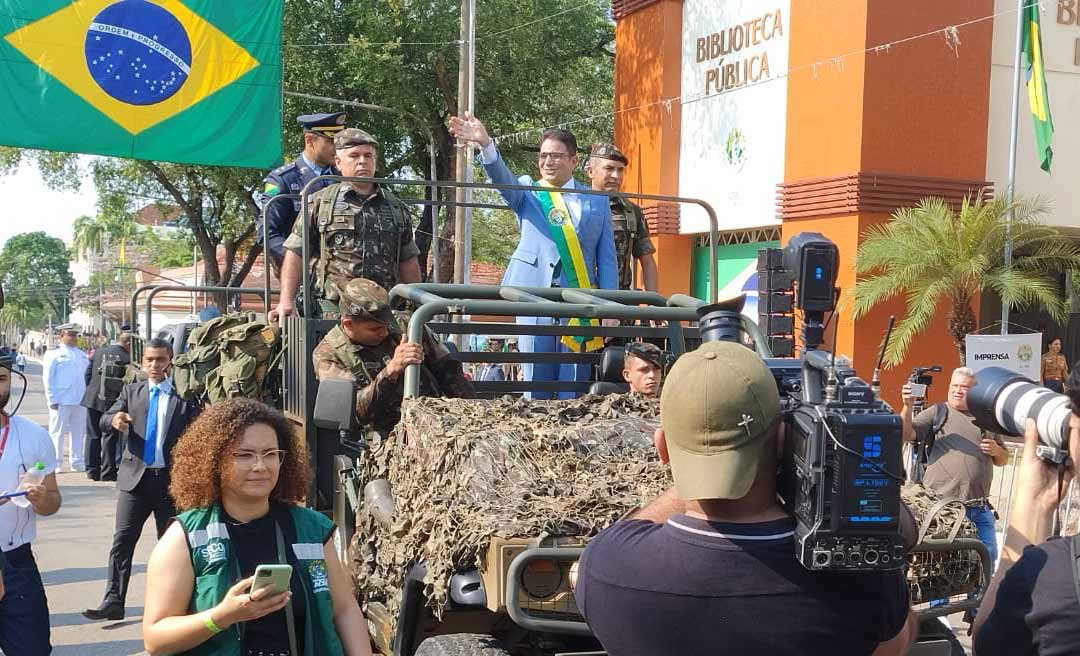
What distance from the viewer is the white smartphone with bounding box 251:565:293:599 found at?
261cm

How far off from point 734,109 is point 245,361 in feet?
39.2

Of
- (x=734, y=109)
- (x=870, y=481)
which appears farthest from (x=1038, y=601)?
(x=734, y=109)

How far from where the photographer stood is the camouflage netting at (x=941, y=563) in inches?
130

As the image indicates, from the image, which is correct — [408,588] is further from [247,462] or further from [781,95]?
[781,95]

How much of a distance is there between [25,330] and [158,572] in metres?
113

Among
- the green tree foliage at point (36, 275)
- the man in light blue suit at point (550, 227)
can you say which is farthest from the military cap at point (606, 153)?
the green tree foliage at point (36, 275)

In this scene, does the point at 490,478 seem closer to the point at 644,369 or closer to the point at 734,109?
the point at 644,369

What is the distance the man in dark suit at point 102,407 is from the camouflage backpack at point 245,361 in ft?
4.69

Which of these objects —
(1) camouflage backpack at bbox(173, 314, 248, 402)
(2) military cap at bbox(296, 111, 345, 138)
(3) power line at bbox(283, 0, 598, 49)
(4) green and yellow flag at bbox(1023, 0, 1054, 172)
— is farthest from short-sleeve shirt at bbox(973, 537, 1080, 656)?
(3) power line at bbox(283, 0, 598, 49)

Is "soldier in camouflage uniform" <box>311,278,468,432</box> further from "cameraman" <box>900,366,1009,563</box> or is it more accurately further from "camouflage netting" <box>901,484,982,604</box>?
"cameraman" <box>900,366,1009,563</box>

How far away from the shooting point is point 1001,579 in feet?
6.63

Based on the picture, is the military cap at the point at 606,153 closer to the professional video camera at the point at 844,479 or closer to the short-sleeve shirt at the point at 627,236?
the short-sleeve shirt at the point at 627,236

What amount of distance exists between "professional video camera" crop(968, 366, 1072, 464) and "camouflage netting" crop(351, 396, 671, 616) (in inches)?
45.8

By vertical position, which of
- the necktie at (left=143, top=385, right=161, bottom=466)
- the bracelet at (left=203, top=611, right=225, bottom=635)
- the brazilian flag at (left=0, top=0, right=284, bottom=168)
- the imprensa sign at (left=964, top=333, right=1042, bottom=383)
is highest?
the brazilian flag at (left=0, top=0, right=284, bottom=168)
